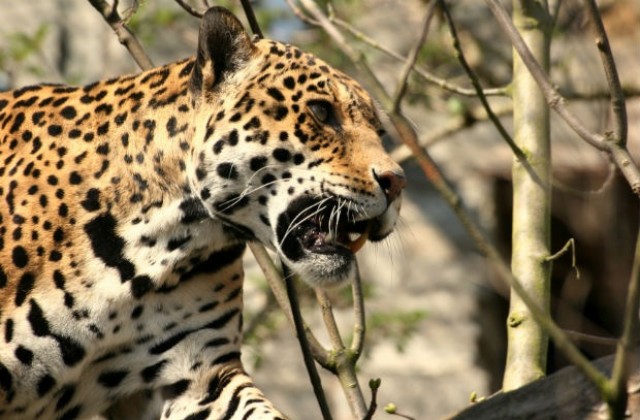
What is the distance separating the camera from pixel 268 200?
5133mm

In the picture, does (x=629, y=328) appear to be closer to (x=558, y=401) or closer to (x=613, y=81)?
(x=613, y=81)

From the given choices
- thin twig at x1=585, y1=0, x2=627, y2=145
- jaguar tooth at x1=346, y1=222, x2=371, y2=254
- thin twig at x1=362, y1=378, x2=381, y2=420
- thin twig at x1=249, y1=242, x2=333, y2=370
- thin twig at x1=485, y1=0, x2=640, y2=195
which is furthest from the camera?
jaguar tooth at x1=346, y1=222, x2=371, y2=254

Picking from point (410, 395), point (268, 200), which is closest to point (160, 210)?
point (268, 200)

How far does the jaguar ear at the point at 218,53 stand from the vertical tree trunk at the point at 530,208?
1.23 metres

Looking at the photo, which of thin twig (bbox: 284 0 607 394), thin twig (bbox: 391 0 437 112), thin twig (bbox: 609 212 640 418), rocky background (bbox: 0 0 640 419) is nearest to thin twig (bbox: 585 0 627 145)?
thin twig (bbox: 391 0 437 112)

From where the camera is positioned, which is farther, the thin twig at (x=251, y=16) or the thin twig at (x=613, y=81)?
the thin twig at (x=251, y=16)

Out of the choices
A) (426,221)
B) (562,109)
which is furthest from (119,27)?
(426,221)

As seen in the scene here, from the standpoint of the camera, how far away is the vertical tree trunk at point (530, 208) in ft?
16.5

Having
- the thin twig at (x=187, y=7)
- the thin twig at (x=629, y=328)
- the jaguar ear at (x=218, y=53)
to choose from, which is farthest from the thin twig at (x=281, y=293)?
the thin twig at (x=629, y=328)

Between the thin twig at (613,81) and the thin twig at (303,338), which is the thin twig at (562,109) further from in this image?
the thin twig at (303,338)

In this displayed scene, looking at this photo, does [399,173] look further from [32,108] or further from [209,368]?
[32,108]

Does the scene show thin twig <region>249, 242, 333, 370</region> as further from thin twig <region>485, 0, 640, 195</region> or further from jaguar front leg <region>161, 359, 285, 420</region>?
thin twig <region>485, 0, 640, 195</region>

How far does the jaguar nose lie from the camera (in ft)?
16.4

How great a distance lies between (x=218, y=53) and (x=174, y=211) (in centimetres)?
73
